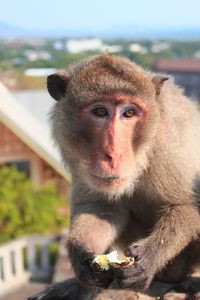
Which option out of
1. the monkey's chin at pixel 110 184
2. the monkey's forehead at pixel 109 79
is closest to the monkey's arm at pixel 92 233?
the monkey's chin at pixel 110 184

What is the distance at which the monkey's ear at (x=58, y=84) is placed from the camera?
4254 millimetres

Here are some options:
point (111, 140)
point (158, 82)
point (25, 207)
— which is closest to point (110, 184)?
point (111, 140)

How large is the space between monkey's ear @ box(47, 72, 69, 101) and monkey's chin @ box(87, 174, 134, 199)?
0.69m

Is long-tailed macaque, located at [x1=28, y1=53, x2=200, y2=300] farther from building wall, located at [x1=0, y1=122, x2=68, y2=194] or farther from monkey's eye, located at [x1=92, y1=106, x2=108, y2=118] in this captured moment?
building wall, located at [x1=0, y1=122, x2=68, y2=194]

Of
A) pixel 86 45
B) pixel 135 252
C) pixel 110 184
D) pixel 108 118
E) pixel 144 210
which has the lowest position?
pixel 135 252

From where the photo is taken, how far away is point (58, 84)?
4309 mm

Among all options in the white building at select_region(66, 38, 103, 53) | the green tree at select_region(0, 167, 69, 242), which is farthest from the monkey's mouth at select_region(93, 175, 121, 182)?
the green tree at select_region(0, 167, 69, 242)

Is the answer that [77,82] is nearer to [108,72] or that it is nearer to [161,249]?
[108,72]

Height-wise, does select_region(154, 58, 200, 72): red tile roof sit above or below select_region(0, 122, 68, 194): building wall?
above

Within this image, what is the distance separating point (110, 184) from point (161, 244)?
58 cm

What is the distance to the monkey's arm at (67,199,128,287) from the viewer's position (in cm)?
409

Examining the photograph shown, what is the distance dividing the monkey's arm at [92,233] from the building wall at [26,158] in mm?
13648

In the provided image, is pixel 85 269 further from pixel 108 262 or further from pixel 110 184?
pixel 110 184

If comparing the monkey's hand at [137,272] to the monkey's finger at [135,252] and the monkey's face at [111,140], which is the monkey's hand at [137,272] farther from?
the monkey's face at [111,140]
